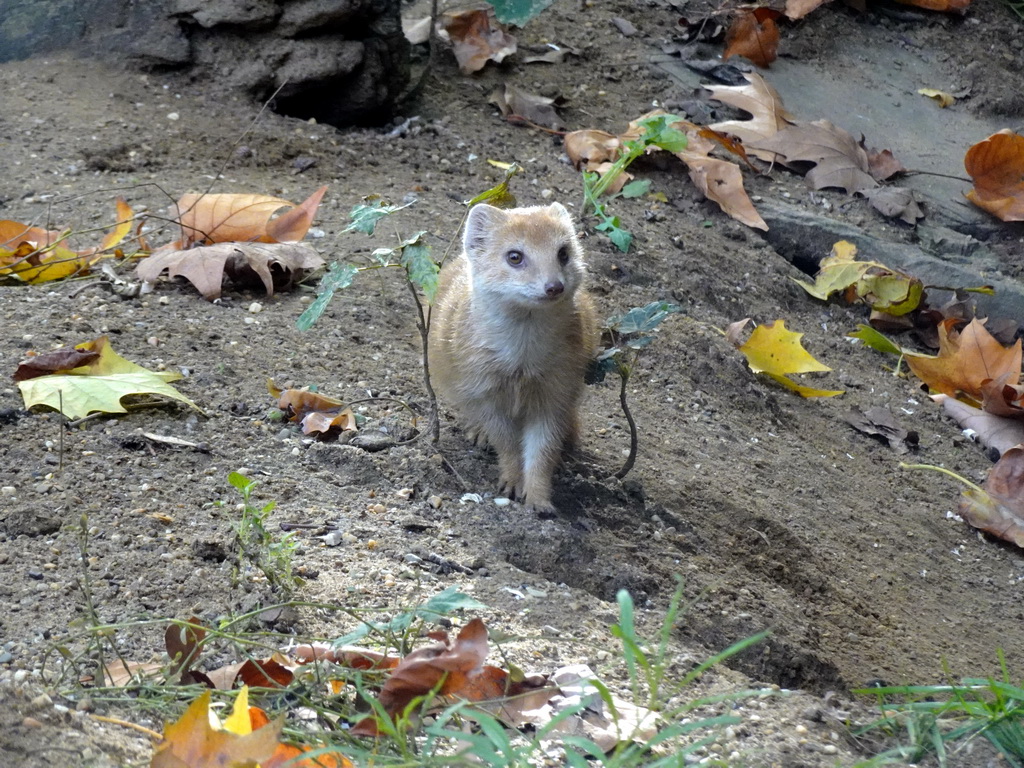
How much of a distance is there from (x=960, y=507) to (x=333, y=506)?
2.87 meters

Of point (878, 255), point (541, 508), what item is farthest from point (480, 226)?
point (878, 255)

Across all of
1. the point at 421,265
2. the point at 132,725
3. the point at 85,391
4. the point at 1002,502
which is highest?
the point at 421,265

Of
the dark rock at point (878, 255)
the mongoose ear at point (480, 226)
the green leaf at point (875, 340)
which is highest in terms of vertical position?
the mongoose ear at point (480, 226)

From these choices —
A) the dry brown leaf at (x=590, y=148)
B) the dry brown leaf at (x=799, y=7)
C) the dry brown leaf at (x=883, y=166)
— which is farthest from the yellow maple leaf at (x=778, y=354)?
the dry brown leaf at (x=799, y=7)

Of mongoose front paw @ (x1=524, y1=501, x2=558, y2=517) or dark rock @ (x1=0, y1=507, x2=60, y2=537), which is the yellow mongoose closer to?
mongoose front paw @ (x1=524, y1=501, x2=558, y2=517)

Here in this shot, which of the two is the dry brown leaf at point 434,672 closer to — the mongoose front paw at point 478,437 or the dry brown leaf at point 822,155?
the mongoose front paw at point 478,437

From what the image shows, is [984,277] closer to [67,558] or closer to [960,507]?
[960,507]

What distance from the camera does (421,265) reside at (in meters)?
3.28

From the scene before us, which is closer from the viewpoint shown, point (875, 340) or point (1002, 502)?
point (1002, 502)

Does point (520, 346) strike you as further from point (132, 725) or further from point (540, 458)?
point (132, 725)

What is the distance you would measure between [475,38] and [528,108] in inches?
28.1

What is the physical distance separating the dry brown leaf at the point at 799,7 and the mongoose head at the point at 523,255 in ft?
14.3

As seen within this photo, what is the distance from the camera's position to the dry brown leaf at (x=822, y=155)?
6.59m

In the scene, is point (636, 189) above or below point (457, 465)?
above
